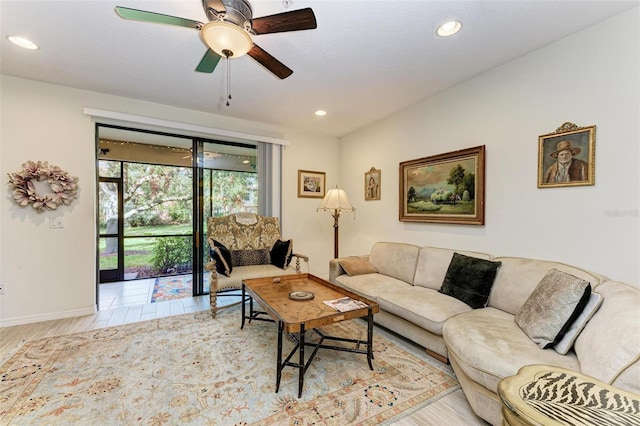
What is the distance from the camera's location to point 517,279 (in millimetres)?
2184

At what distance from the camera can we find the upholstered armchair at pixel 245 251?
306 cm

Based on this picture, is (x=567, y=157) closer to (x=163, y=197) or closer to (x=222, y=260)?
(x=222, y=260)

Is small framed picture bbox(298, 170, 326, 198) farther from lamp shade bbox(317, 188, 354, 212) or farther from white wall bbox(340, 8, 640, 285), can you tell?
white wall bbox(340, 8, 640, 285)

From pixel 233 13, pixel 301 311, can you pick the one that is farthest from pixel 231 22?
pixel 301 311

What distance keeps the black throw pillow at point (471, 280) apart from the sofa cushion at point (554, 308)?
0.45m

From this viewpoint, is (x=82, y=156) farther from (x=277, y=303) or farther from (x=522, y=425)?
(x=522, y=425)

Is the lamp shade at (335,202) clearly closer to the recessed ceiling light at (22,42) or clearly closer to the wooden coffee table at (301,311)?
the wooden coffee table at (301,311)

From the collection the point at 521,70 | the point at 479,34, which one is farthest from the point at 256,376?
the point at 521,70

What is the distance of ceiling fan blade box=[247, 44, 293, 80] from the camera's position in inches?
71.3

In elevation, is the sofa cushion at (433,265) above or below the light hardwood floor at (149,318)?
above

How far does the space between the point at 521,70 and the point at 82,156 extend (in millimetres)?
4729

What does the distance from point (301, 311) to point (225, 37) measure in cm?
186

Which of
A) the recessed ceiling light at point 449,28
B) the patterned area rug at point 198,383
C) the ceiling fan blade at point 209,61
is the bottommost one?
the patterned area rug at point 198,383

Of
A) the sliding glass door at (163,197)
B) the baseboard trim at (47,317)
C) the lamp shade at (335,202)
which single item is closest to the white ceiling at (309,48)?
the sliding glass door at (163,197)
